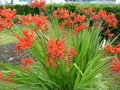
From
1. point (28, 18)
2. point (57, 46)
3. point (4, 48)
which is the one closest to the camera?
point (57, 46)

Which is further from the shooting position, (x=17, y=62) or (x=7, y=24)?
(x=17, y=62)

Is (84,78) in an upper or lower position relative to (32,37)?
lower

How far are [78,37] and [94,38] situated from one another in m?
0.26

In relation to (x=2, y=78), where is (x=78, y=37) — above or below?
above

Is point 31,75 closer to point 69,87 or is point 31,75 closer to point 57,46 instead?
point 69,87

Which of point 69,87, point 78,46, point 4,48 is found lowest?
point 4,48

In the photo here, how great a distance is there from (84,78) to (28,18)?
71 centimetres

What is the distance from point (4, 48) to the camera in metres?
5.55

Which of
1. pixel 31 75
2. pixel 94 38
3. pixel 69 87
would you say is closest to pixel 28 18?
pixel 31 75

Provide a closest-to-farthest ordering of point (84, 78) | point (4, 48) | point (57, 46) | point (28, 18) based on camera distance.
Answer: point (57, 46) → point (28, 18) → point (84, 78) → point (4, 48)

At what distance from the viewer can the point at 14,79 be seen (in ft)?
6.42

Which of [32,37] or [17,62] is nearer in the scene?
[32,37]

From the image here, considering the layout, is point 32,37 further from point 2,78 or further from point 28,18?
point 2,78

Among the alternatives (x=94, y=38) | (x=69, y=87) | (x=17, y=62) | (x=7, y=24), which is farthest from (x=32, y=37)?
(x=17, y=62)
